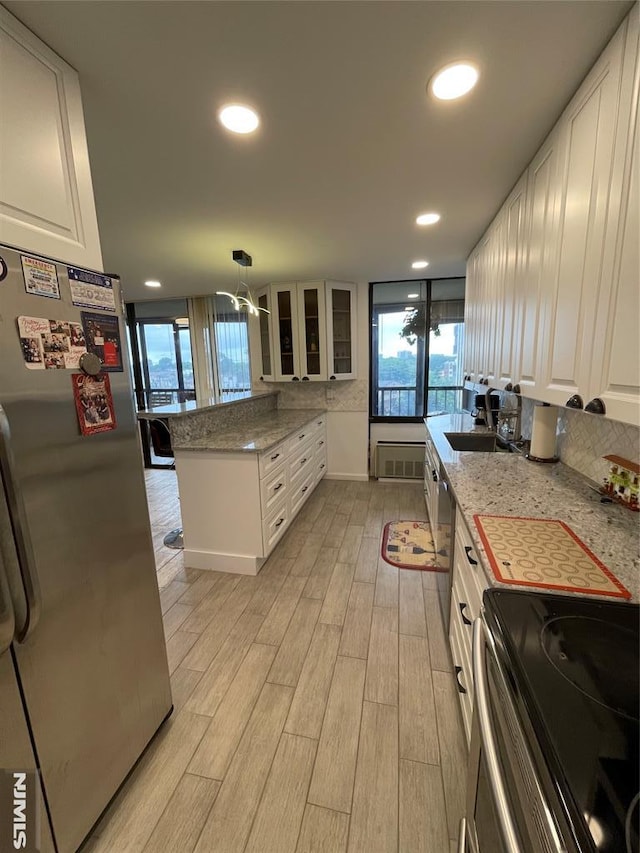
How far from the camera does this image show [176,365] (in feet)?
17.1

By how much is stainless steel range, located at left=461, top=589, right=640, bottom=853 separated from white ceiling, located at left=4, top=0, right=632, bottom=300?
1652mm

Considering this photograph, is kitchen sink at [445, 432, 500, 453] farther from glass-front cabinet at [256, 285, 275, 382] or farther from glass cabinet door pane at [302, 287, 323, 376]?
glass-front cabinet at [256, 285, 275, 382]

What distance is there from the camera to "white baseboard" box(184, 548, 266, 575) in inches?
102

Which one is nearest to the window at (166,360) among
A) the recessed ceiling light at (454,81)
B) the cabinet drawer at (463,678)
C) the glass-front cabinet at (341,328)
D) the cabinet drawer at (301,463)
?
the glass-front cabinet at (341,328)

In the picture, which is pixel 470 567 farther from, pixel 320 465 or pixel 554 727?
pixel 320 465

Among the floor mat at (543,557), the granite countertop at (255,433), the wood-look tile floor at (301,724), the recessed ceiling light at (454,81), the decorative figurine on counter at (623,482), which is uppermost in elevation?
the recessed ceiling light at (454,81)

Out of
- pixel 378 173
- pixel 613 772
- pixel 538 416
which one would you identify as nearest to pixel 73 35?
pixel 378 173

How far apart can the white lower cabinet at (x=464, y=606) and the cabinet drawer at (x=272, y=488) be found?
140cm

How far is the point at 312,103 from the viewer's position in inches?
50.4

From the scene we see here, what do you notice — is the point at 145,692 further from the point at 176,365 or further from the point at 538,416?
the point at 176,365

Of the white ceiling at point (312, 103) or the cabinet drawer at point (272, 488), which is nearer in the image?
the white ceiling at point (312, 103)

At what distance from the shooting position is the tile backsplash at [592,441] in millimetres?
1443

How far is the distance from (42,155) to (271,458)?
6.77ft

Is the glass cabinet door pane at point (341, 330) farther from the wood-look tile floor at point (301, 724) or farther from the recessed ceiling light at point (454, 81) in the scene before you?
the recessed ceiling light at point (454, 81)
